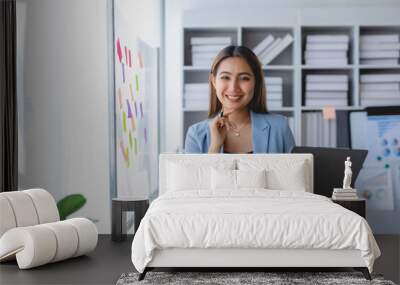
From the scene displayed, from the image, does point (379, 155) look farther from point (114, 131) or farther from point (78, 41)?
point (78, 41)

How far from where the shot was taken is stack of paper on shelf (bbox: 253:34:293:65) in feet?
22.5

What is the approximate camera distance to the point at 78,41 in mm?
6387

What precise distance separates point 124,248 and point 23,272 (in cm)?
116

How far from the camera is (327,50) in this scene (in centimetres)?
681

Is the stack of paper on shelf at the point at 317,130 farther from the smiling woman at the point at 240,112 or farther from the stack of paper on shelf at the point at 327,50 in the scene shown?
the stack of paper on shelf at the point at 327,50

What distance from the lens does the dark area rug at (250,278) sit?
4242mm

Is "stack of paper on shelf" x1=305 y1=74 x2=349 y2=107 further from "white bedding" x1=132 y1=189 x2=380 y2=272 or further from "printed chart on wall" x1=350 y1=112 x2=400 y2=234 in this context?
"white bedding" x1=132 y1=189 x2=380 y2=272

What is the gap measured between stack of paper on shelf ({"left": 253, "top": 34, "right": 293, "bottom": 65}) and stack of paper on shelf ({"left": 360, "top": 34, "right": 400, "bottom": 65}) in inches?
28.5

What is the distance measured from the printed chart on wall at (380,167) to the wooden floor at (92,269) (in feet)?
4.01

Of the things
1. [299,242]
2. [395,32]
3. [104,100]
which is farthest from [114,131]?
[395,32]

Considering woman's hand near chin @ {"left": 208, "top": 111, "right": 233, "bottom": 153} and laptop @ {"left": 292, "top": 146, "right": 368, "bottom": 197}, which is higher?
woman's hand near chin @ {"left": 208, "top": 111, "right": 233, "bottom": 153}

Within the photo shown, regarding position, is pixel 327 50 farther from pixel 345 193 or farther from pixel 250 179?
pixel 250 179

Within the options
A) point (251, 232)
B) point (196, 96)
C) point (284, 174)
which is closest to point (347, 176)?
point (284, 174)

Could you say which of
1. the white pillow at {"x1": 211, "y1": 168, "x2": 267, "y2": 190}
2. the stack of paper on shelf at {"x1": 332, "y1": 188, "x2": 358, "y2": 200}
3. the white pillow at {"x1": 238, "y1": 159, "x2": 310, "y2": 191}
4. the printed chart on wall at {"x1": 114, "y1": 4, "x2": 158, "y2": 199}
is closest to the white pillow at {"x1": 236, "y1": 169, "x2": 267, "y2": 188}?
the white pillow at {"x1": 211, "y1": 168, "x2": 267, "y2": 190}
